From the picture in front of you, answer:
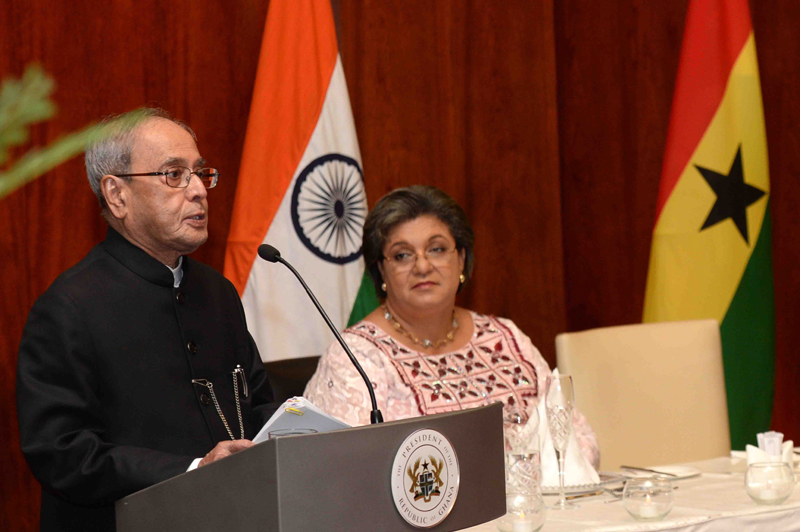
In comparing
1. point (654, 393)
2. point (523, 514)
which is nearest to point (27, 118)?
point (523, 514)

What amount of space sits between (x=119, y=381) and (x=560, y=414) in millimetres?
975

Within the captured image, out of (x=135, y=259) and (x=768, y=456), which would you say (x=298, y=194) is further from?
(x=768, y=456)

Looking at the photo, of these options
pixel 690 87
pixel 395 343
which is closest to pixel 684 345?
pixel 395 343

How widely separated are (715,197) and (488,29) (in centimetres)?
147

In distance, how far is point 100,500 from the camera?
1731mm

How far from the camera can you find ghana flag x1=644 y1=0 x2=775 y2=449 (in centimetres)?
367

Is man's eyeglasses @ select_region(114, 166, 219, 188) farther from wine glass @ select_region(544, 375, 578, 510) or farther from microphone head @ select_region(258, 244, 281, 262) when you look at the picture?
wine glass @ select_region(544, 375, 578, 510)

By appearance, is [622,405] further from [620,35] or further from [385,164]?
[620,35]

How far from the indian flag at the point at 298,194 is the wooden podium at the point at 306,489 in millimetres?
1947

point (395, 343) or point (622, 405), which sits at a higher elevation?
point (395, 343)

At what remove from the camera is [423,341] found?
109 inches

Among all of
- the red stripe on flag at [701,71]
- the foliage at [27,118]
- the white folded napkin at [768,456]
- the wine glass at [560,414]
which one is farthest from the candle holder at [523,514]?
the red stripe on flag at [701,71]

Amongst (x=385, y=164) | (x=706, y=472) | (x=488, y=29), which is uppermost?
(x=488, y=29)

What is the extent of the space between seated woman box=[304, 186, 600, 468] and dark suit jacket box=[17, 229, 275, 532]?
0.38 metres
